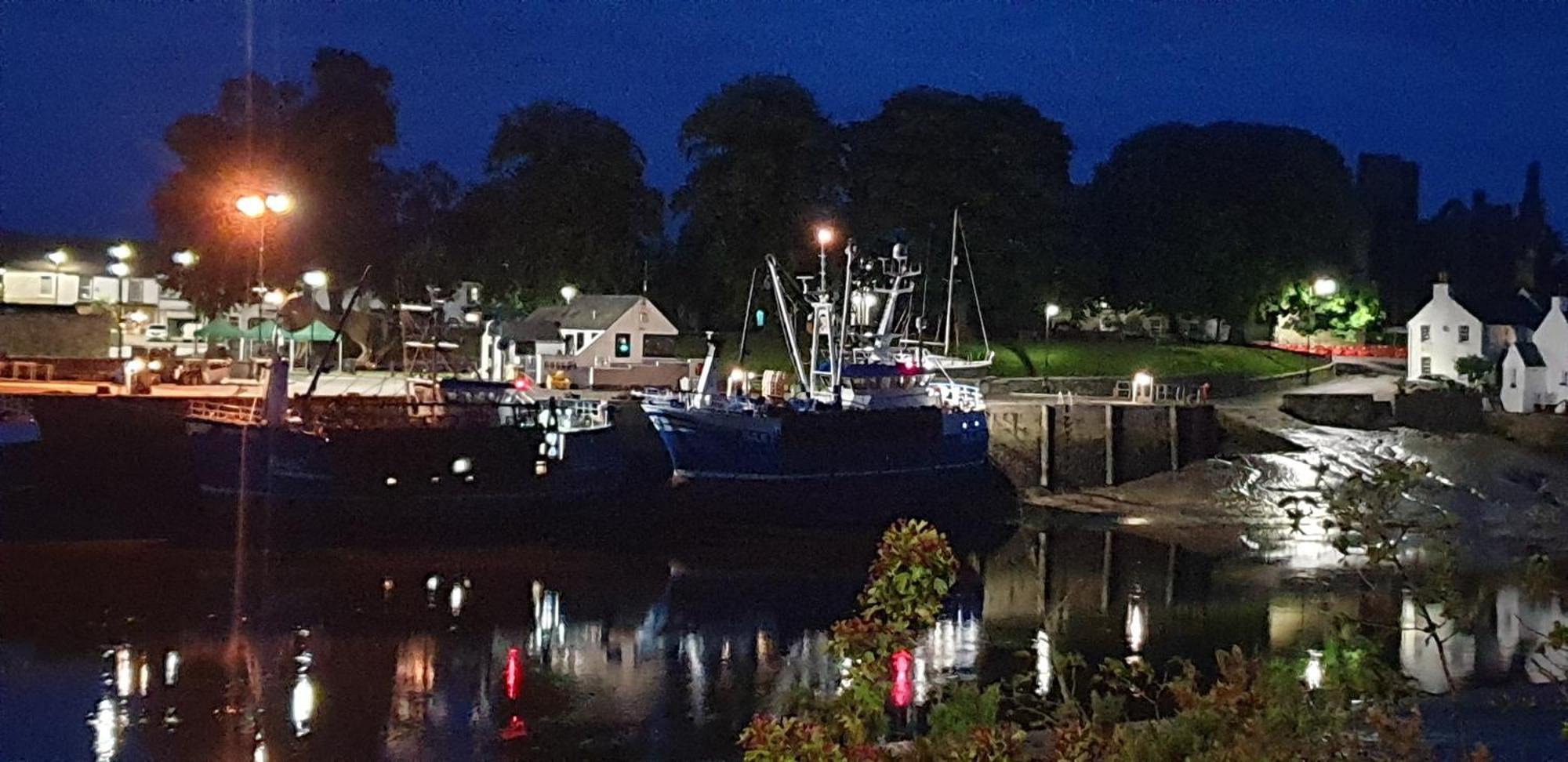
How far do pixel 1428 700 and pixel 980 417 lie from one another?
3128cm

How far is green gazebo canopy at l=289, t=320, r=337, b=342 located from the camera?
206 ft

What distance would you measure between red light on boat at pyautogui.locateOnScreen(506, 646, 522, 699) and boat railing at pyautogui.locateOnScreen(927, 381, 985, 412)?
80.5 ft

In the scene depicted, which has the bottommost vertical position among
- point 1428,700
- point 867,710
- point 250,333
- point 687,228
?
point 1428,700

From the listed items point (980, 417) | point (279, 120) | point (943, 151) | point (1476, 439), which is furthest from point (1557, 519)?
point (279, 120)

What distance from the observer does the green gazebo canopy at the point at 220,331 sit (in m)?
64.5

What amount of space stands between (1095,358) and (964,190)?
10.1m

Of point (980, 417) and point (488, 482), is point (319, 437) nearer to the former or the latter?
point (488, 482)

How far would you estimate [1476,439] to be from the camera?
154 feet

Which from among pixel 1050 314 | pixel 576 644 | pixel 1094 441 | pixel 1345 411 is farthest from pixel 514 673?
pixel 1050 314

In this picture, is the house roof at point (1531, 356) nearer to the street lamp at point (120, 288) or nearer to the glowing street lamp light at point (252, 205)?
the glowing street lamp light at point (252, 205)

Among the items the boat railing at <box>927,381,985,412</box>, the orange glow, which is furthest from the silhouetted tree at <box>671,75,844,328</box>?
the orange glow

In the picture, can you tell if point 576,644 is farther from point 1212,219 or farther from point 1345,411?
point 1212,219

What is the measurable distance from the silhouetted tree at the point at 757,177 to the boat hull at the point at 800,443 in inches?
882

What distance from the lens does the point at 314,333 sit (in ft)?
210
